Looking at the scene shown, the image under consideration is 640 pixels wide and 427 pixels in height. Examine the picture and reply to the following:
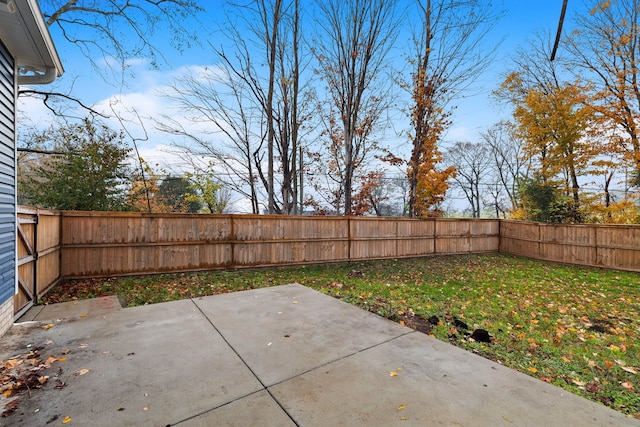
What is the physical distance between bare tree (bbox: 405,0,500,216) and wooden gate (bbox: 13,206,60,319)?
11.8 metres

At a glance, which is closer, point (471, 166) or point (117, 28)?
point (117, 28)

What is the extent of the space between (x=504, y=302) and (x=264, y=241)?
561 cm

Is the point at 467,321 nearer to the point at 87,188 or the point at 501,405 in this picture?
the point at 501,405

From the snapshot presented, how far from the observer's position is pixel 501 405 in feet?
6.00

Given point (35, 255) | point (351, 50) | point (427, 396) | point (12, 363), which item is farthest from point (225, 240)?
point (351, 50)

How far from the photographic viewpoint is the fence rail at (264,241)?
17.9 feet

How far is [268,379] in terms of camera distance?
2.08 meters

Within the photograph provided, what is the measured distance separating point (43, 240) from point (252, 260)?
4.11 metres

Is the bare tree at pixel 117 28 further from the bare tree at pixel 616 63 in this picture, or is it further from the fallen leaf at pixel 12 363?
the bare tree at pixel 616 63

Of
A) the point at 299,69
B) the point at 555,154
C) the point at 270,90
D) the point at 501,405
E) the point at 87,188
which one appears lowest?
the point at 501,405

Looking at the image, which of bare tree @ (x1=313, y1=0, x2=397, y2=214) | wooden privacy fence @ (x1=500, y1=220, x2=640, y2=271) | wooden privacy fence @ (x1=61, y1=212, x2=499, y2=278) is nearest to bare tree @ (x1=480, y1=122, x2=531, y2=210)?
wooden privacy fence @ (x1=500, y1=220, x2=640, y2=271)

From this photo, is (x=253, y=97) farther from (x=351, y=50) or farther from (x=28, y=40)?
(x=28, y=40)

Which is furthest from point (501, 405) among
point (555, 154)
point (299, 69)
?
point (555, 154)

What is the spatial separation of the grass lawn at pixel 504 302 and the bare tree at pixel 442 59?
5.95 metres
